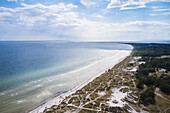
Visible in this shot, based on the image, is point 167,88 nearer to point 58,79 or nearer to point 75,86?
point 75,86

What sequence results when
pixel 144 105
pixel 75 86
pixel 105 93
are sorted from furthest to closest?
pixel 75 86 → pixel 105 93 → pixel 144 105

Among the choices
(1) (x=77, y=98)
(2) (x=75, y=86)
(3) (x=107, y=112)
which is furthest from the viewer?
(2) (x=75, y=86)

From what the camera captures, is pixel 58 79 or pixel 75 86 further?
pixel 58 79

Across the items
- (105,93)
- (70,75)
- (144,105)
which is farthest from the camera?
(70,75)

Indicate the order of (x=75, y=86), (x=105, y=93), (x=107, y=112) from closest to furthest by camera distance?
(x=107, y=112)
(x=105, y=93)
(x=75, y=86)

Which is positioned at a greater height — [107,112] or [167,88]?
[167,88]

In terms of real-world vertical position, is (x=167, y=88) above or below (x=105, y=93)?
above

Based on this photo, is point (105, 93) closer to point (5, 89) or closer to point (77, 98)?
point (77, 98)

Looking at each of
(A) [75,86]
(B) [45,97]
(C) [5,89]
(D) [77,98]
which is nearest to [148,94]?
(D) [77,98]

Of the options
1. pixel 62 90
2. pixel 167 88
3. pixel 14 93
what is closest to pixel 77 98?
pixel 62 90
